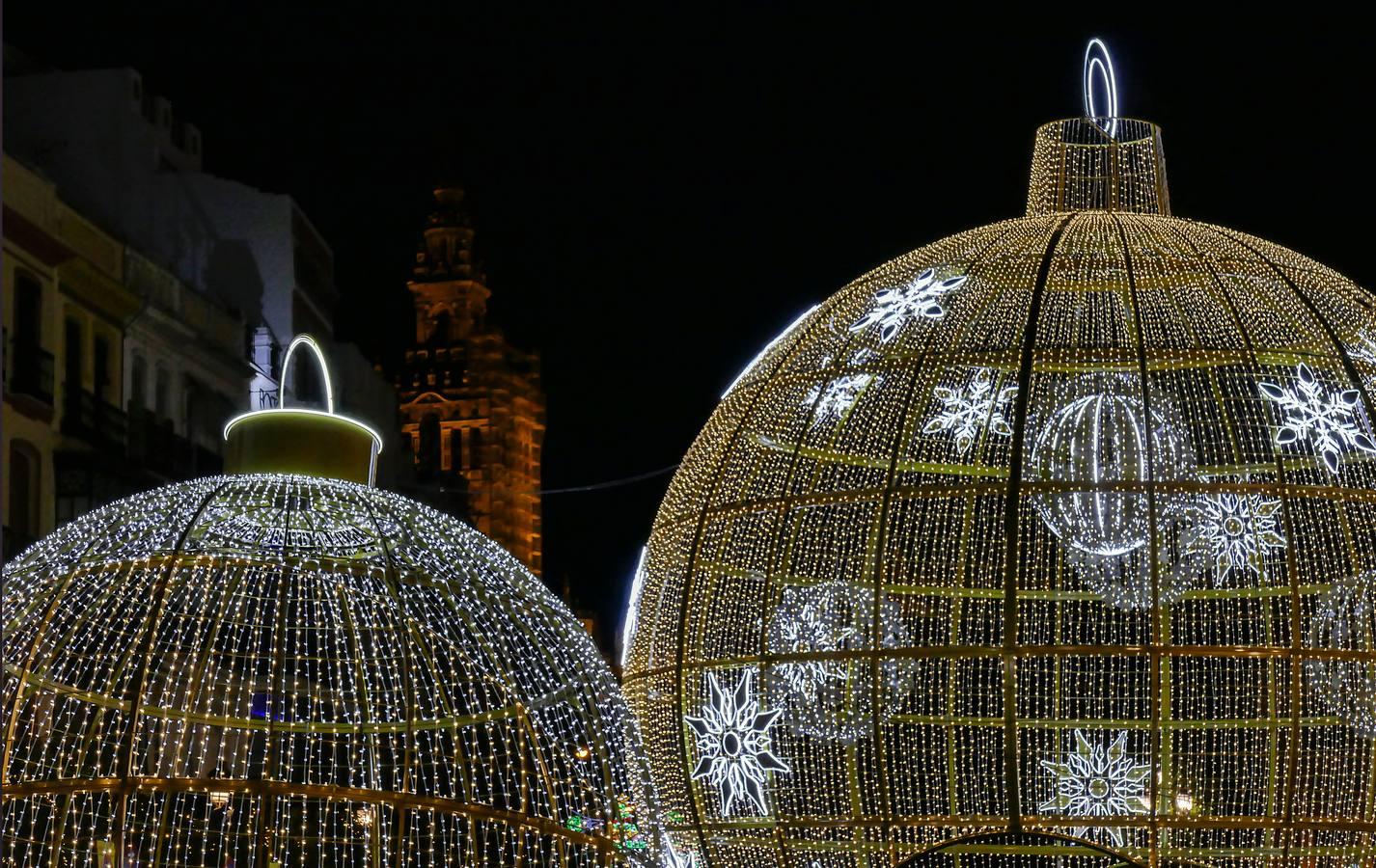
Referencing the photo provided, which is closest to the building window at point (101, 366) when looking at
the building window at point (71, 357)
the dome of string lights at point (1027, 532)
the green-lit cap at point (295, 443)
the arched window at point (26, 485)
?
the building window at point (71, 357)

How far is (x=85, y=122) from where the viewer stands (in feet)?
82.7

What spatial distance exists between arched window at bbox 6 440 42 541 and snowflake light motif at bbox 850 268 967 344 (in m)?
12.5

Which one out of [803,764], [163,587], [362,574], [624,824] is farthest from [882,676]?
[163,587]

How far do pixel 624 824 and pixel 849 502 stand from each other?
205 cm

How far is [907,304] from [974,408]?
508mm

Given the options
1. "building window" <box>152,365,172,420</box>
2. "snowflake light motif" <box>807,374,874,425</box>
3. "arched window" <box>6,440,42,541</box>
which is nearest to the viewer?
"snowflake light motif" <box>807,374,874,425</box>

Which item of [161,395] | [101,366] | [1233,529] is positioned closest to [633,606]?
[1233,529]

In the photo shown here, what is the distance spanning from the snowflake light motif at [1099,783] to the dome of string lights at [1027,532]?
25mm

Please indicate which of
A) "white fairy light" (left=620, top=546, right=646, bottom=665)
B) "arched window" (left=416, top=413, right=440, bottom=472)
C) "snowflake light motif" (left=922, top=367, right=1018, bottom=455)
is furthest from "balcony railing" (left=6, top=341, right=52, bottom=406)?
"arched window" (left=416, top=413, right=440, bottom=472)

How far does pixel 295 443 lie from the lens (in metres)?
6.53

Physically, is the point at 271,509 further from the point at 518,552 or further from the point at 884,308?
the point at 518,552

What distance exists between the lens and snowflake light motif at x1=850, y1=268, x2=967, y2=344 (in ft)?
28.9

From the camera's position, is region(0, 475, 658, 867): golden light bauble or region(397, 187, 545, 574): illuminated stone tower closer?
region(0, 475, 658, 867): golden light bauble

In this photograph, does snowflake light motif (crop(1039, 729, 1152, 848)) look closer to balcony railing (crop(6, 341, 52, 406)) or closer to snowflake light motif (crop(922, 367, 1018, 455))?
snowflake light motif (crop(922, 367, 1018, 455))
